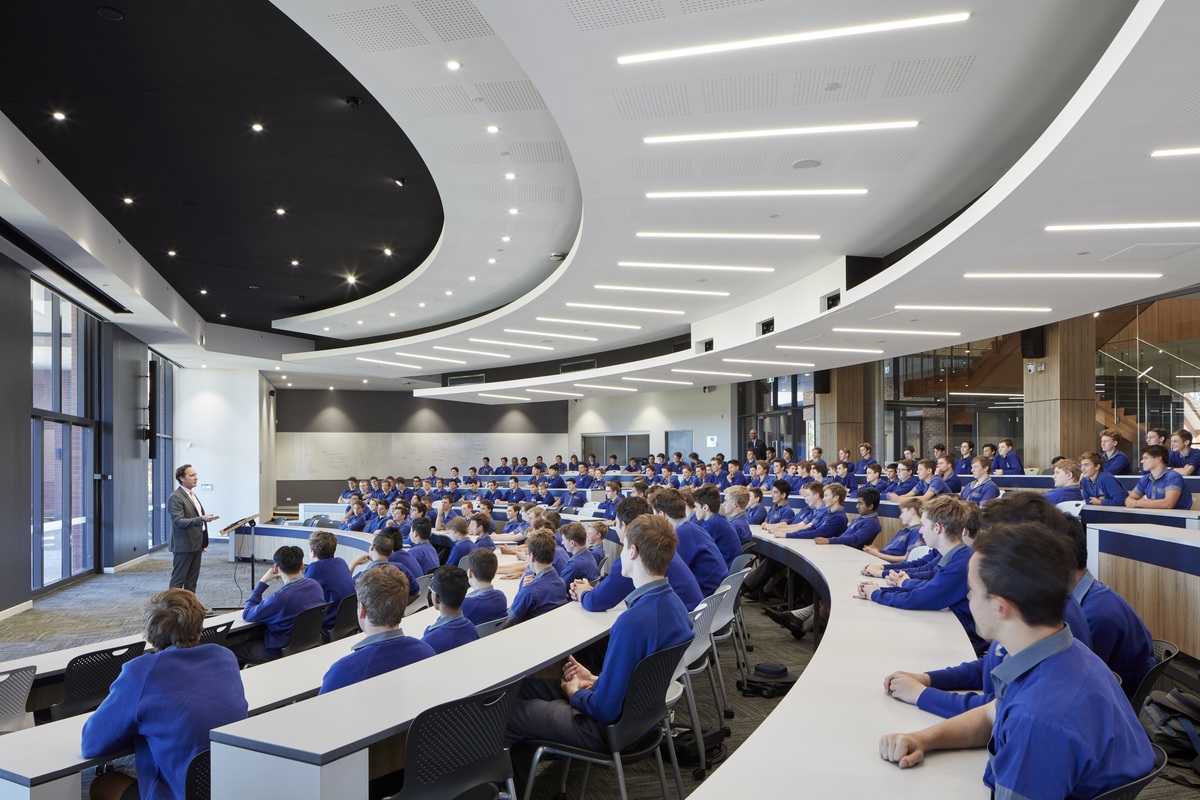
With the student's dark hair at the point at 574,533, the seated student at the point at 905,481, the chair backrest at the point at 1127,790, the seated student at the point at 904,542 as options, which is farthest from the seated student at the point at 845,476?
the chair backrest at the point at 1127,790

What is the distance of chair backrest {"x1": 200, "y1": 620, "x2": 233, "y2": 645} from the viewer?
4.36 meters

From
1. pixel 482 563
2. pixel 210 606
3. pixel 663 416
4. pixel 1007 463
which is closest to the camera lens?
pixel 482 563

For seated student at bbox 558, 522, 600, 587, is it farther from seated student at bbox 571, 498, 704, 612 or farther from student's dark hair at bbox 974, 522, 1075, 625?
student's dark hair at bbox 974, 522, 1075, 625

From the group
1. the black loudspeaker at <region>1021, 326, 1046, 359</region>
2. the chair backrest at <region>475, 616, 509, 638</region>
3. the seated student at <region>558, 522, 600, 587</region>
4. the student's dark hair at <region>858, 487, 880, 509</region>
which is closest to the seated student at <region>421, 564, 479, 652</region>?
the chair backrest at <region>475, 616, 509, 638</region>

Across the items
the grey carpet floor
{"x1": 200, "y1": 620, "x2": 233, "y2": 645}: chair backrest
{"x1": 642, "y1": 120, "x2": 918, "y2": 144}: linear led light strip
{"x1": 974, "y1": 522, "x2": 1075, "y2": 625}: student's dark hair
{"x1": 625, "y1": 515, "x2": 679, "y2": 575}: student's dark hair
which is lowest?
the grey carpet floor

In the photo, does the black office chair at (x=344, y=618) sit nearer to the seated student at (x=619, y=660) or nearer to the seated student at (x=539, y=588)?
the seated student at (x=539, y=588)

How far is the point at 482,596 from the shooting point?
165 inches

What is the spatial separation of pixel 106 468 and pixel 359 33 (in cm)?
1076

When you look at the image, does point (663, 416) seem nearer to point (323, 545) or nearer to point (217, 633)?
point (323, 545)

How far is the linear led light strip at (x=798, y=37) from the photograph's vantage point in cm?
422

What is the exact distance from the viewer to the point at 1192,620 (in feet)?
14.8

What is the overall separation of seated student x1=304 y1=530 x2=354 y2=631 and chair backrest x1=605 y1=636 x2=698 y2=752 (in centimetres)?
345

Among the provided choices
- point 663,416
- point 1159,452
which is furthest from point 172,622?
point 663,416

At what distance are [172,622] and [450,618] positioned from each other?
1.20m
